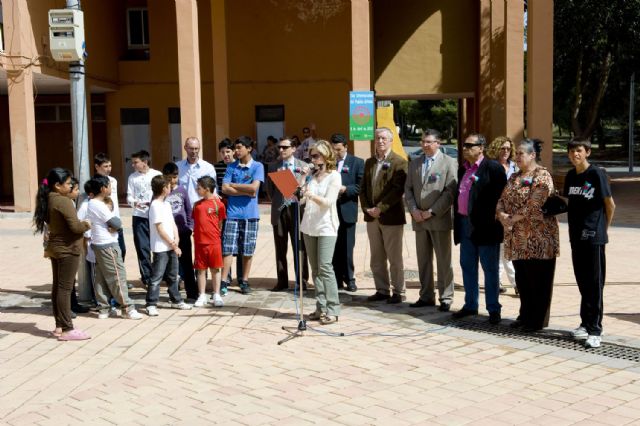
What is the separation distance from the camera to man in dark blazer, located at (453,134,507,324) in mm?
7688

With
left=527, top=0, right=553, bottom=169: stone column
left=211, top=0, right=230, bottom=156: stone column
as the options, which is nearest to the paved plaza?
left=527, top=0, right=553, bottom=169: stone column

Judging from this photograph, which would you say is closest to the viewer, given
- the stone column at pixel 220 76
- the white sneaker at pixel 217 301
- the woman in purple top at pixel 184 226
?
the white sneaker at pixel 217 301

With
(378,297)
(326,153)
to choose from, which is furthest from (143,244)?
(378,297)

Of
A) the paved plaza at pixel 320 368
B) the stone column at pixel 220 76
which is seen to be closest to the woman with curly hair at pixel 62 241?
the paved plaza at pixel 320 368

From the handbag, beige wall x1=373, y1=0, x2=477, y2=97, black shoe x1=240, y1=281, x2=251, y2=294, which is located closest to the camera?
the handbag

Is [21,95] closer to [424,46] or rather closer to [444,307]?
[424,46]

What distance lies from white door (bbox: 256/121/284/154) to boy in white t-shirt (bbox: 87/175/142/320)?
1571 cm

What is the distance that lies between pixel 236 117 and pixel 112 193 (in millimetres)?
15057

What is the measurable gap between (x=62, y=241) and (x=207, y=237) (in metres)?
1.90

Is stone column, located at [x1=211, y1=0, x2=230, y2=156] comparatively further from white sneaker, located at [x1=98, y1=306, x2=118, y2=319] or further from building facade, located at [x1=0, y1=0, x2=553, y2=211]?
white sneaker, located at [x1=98, y1=306, x2=118, y2=319]

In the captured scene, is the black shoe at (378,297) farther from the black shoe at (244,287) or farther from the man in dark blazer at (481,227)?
the black shoe at (244,287)

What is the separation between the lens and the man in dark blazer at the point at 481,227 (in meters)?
7.69

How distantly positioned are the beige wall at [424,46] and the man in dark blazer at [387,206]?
15017 mm

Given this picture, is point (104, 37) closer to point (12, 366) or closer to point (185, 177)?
point (185, 177)
